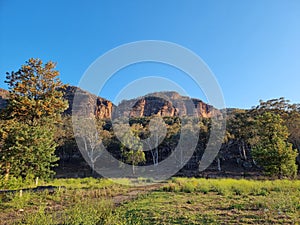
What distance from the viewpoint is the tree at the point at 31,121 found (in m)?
10.2

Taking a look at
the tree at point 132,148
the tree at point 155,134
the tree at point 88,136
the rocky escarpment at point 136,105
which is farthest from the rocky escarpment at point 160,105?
the tree at point 88,136

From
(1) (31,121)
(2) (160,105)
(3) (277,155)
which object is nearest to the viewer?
(1) (31,121)

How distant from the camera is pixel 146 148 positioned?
34500 millimetres

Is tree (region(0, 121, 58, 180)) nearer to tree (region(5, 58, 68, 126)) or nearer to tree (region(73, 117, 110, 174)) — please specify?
tree (region(5, 58, 68, 126))

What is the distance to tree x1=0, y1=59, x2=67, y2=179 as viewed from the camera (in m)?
10.2

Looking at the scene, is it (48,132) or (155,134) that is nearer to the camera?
(48,132)

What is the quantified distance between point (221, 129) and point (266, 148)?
16.2m

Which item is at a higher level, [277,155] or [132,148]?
[132,148]

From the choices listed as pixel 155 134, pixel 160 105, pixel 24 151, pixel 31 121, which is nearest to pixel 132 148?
pixel 155 134

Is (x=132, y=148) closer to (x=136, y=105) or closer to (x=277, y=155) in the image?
(x=136, y=105)

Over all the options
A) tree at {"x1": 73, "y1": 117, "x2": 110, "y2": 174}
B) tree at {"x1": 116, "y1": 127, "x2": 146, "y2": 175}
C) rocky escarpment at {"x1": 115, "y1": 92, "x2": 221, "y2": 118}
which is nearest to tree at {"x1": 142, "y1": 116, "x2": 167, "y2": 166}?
tree at {"x1": 116, "y1": 127, "x2": 146, "y2": 175}

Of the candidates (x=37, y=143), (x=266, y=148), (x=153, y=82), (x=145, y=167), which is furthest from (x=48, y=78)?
(x=145, y=167)

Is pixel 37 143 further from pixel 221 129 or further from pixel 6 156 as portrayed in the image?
pixel 221 129

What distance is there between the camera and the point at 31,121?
12805mm
